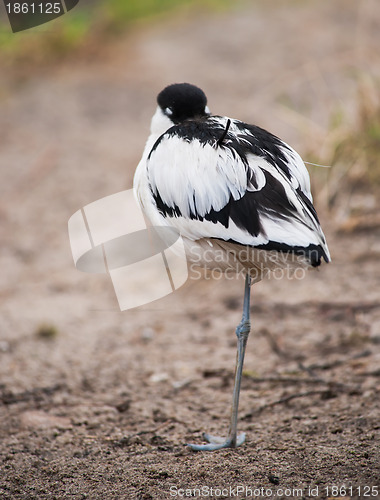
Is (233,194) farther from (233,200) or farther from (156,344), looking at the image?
(156,344)

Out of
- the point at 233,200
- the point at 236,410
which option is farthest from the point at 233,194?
the point at 236,410

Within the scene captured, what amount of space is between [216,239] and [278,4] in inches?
291

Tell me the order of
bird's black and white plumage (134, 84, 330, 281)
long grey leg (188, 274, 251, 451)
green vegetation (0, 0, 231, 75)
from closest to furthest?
1. bird's black and white plumage (134, 84, 330, 281)
2. long grey leg (188, 274, 251, 451)
3. green vegetation (0, 0, 231, 75)

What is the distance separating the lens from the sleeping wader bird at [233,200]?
72.1 inches

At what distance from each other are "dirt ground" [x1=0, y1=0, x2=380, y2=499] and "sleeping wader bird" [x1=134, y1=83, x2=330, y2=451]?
0.89 ft

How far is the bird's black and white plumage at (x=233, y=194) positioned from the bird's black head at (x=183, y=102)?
14 centimetres

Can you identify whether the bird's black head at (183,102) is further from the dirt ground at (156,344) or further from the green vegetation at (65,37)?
the green vegetation at (65,37)

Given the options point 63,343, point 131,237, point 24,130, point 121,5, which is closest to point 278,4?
point 121,5

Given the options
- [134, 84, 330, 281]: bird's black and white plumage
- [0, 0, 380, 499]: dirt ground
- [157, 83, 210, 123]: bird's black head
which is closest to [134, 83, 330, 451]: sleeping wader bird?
[134, 84, 330, 281]: bird's black and white plumage

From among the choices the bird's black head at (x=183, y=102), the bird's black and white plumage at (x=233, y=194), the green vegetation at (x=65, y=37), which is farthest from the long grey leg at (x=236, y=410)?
the green vegetation at (x=65, y=37)

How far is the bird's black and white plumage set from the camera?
183 cm

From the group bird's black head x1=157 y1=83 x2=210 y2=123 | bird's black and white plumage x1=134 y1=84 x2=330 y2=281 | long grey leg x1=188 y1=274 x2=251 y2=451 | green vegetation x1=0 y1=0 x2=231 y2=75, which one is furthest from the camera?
green vegetation x1=0 y1=0 x2=231 y2=75

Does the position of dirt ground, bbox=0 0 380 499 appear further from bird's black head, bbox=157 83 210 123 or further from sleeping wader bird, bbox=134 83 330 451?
bird's black head, bbox=157 83 210 123

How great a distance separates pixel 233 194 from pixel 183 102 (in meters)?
0.55
